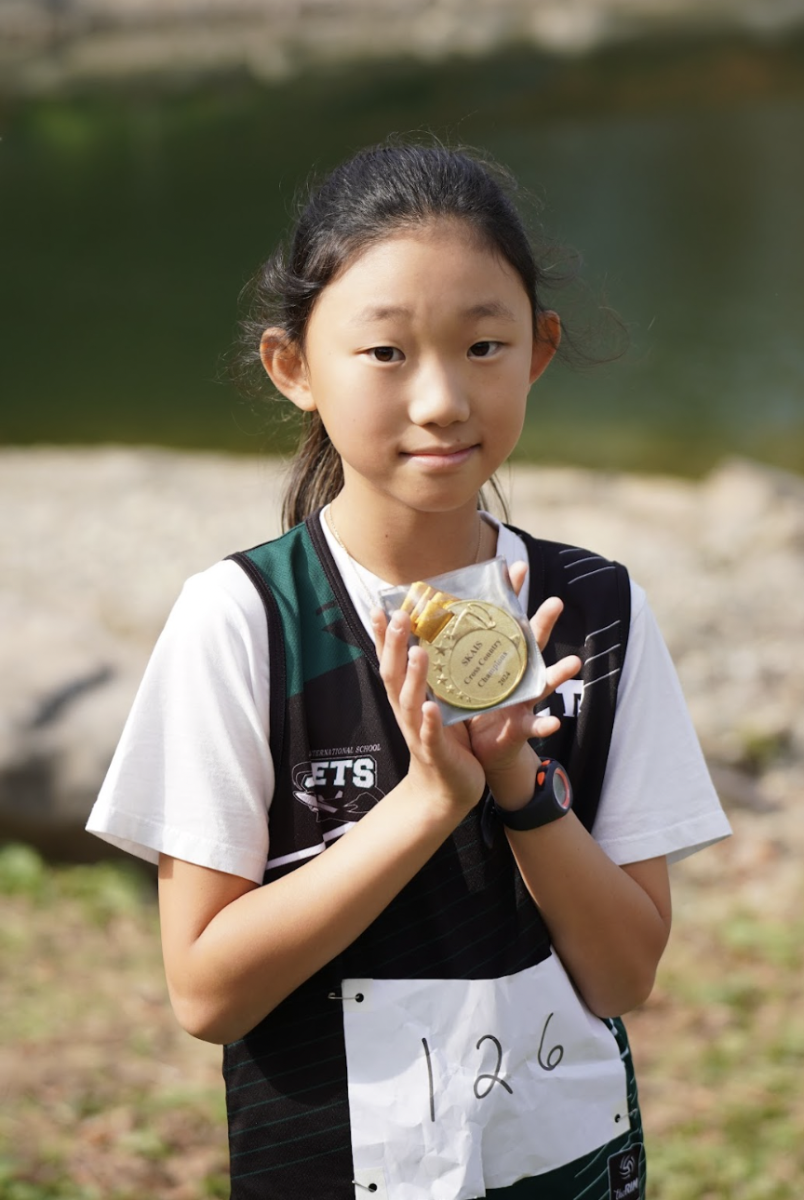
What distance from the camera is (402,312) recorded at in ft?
4.55

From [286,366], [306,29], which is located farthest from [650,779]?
[306,29]

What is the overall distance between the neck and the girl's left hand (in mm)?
180

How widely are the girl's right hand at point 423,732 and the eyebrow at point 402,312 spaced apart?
30cm

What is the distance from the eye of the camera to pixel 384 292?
4.59ft

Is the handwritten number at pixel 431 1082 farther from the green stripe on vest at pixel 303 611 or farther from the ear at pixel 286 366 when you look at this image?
the ear at pixel 286 366

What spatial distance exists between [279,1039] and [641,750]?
18.3 inches

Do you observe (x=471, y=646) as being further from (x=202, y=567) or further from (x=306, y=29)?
(x=306, y=29)

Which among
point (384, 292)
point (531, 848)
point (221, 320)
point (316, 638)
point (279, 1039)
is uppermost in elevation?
point (384, 292)

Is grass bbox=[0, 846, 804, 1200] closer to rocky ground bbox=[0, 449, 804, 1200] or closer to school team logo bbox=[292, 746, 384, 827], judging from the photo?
rocky ground bbox=[0, 449, 804, 1200]

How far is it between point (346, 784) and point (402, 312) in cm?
46

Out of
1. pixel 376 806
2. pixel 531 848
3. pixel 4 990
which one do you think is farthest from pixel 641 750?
pixel 4 990

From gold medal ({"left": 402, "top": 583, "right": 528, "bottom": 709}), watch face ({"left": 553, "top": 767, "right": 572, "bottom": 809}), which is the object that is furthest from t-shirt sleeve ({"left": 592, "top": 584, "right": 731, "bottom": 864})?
gold medal ({"left": 402, "top": 583, "right": 528, "bottom": 709})

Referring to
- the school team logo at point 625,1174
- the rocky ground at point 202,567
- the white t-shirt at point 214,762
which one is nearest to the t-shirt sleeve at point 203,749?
the white t-shirt at point 214,762

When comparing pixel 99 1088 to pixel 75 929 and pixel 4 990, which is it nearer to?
pixel 4 990
